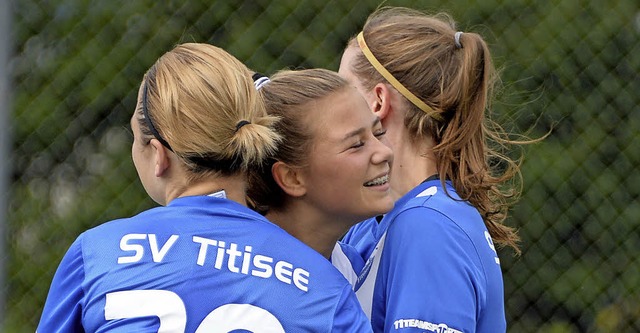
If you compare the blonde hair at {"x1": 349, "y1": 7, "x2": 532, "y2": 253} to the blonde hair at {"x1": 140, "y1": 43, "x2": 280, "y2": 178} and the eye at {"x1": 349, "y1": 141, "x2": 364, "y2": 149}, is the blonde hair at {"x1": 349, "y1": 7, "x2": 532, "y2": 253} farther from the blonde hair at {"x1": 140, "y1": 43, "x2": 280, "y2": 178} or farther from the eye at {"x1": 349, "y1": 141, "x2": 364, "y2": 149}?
the blonde hair at {"x1": 140, "y1": 43, "x2": 280, "y2": 178}

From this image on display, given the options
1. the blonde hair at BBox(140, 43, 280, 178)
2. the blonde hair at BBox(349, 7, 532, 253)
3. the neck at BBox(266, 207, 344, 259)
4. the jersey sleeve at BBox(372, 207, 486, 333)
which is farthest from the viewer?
the blonde hair at BBox(349, 7, 532, 253)

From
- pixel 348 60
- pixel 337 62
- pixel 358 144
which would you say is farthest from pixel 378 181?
pixel 337 62

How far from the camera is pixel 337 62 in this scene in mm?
4188

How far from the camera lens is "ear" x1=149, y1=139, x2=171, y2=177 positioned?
194 cm

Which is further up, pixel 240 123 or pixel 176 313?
pixel 240 123

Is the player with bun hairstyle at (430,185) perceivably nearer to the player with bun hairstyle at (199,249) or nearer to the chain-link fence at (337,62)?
the player with bun hairstyle at (199,249)

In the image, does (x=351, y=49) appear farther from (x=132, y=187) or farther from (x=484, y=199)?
(x=132, y=187)

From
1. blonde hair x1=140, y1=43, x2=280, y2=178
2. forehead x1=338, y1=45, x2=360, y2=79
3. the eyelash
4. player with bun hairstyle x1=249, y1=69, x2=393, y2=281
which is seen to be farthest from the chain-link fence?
blonde hair x1=140, y1=43, x2=280, y2=178

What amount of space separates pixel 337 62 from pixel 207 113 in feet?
7.70

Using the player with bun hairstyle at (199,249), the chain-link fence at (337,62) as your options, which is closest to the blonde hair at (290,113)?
the player with bun hairstyle at (199,249)

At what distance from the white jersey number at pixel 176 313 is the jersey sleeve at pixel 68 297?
0.10 metres

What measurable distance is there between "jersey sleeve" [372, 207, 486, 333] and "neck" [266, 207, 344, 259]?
13 cm

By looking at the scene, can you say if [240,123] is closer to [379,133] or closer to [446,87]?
[379,133]

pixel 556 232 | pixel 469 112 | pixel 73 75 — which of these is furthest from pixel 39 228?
pixel 469 112
